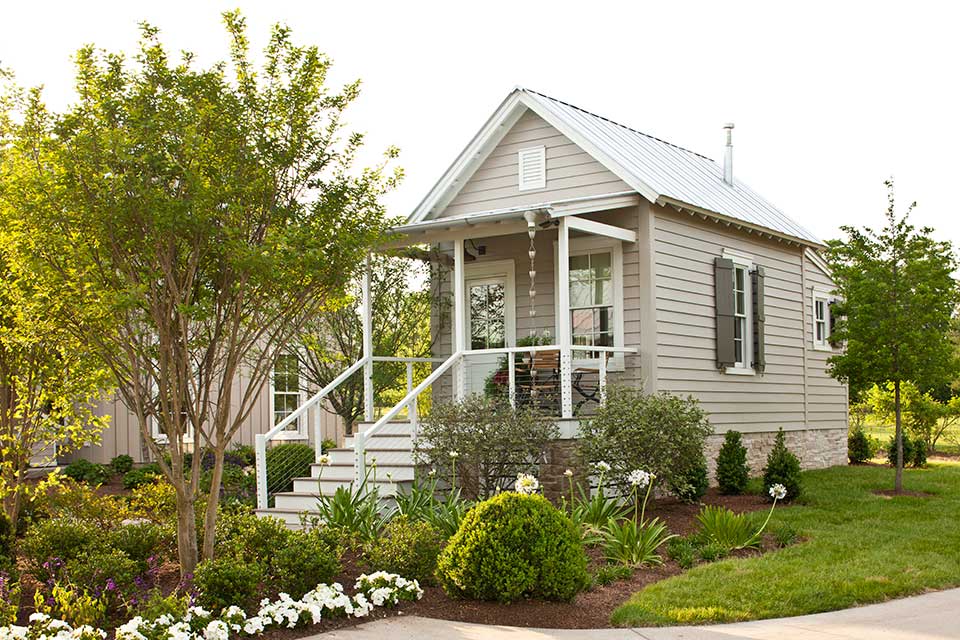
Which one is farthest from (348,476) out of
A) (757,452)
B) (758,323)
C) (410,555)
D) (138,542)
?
(758,323)

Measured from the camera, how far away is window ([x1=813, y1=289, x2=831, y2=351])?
60.4ft

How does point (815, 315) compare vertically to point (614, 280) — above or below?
below

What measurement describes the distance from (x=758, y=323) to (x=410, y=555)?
31.5 ft

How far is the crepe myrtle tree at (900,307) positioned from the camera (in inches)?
540

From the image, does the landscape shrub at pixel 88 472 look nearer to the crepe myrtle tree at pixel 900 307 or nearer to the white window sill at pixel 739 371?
the white window sill at pixel 739 371

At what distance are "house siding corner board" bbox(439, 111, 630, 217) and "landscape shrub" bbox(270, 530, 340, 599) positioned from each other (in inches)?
311

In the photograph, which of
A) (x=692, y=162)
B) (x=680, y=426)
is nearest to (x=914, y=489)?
(x=680, y=426)

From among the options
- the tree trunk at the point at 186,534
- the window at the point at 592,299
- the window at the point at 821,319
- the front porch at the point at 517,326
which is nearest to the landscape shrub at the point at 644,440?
the front porch at the point at 517,326

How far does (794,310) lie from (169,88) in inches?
505

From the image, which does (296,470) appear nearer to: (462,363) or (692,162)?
(462,363)

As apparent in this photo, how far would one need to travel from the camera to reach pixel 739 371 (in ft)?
51.0

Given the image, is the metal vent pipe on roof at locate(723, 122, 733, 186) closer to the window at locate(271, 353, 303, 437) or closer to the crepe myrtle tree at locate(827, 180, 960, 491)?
the crepe myrtle tree at locate(827, 180, 960, 491)

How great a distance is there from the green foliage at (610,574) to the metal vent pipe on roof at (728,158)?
11.0 m

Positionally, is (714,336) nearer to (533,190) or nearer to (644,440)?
(533,190)
